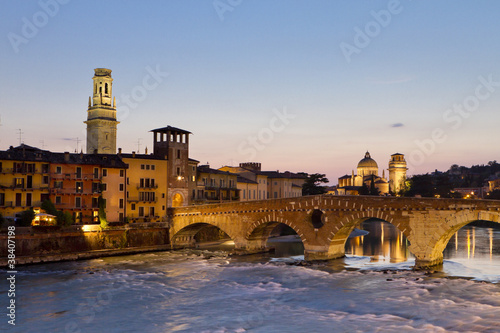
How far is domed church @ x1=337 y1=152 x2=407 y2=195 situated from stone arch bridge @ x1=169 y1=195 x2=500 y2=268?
9889 centimetres

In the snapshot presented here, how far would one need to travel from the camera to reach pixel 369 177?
157750mm

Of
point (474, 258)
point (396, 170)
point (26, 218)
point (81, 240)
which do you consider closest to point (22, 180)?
point (26, 218)

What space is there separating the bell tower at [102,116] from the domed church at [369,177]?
283ft

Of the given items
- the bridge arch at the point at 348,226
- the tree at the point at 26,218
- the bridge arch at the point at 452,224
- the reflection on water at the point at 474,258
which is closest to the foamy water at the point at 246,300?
the bridge arch at the point at 452,224

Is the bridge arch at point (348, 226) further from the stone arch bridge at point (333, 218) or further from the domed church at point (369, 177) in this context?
the domed church at point (369, 177)

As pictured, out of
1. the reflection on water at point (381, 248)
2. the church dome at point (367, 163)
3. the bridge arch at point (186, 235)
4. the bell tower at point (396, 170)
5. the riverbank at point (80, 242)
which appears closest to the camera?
the riverbank at point (80, 242)

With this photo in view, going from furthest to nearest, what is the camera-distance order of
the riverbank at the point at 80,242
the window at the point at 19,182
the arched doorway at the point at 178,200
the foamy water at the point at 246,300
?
the arched doorway at the point at 178,200
the window at the point at 19,182
the riverbank at the point at 80,242
the foamy water at the point at 246,300

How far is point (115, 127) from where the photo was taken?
70438 mm

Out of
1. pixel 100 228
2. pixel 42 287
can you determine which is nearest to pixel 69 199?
pixel 100 228

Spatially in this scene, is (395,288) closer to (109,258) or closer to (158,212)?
(109,258)

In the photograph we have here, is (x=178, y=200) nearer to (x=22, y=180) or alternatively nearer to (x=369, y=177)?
(x=22, y=180)

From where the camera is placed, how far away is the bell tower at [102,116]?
68.5 meters

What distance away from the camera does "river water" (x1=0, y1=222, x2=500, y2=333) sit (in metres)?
23.1

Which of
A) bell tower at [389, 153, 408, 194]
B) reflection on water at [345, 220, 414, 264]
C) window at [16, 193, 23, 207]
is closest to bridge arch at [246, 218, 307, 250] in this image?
reflection on water at [345, 220, 414, 264]
